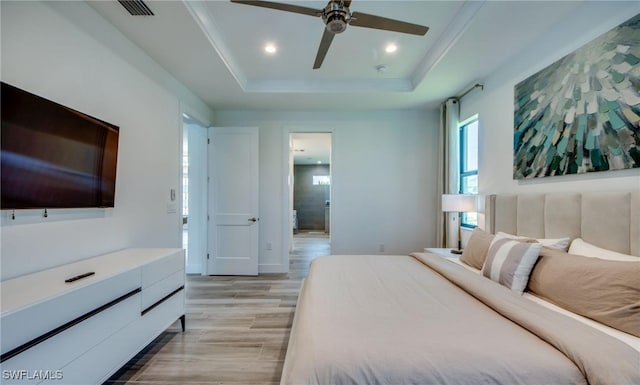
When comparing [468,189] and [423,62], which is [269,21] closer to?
[423,62]

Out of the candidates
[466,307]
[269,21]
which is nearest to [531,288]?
[466,307]

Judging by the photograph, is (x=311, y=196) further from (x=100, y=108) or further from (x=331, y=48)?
(x=100, y=108)

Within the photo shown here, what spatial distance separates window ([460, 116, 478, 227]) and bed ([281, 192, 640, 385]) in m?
1.32

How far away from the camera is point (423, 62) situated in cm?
297

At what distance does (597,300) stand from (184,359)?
2.65 meters

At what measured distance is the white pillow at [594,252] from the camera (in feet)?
4.76

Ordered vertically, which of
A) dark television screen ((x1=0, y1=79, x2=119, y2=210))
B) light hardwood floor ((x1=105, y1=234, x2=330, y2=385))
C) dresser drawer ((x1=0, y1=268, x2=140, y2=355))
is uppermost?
dark television screen ((x1=0, y1=79, x2=119, y2=210))

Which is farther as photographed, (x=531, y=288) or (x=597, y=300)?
(x=531, y=288)

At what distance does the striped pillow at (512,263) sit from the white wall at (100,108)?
9.75ft

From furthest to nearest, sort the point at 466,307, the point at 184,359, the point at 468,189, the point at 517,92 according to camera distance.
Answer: the point at 468,189
the point at 517,92
the point at 184,359
the point at 466,307

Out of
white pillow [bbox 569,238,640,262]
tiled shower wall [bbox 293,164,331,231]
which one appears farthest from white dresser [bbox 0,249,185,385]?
tiled shower wall [bbox 293,164,331,231]

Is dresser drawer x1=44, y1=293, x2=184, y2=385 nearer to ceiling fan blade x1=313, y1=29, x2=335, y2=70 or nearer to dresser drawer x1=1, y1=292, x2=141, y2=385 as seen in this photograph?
dresser drawer x1=1, y1=292, x2=141, y2=385

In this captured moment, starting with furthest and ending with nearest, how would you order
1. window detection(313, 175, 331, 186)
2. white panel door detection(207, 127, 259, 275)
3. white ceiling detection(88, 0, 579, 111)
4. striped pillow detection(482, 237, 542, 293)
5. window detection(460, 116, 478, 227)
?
window detection(313, 175, 331, 186) < white panel door detection(207, 127, 259, 275) < window detection(460, 116, 478, 227) < white ceiling detection(88, 0, 579, 111) < striped pillow detection(482, 237, 542, 293)

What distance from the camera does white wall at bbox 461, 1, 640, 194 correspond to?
171 centimetres
